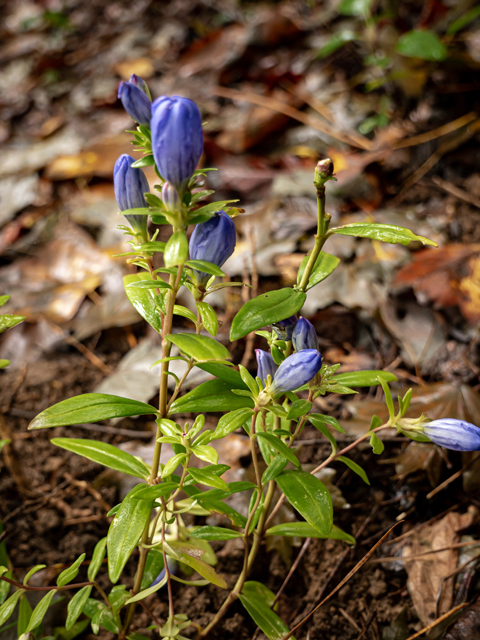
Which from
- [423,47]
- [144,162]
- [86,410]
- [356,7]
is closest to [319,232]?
[144,162]

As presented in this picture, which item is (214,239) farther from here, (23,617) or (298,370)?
(23,617)

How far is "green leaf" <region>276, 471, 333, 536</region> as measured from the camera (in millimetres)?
1005

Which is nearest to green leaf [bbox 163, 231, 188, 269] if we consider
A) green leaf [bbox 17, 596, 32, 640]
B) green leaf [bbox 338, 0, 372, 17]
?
green leaf [bbox 17, 596, 32, 640]

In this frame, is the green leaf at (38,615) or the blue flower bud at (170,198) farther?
the green leaf at (38,615)

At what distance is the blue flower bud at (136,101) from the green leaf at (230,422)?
0.61 metres

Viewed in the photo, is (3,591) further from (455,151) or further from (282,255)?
(455,151)

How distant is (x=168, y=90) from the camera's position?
182 inches

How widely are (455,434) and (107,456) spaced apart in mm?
798

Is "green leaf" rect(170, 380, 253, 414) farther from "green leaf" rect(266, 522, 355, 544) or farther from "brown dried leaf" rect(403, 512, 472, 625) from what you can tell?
"brown dried leaf" rect(403, 512, 472, 625)

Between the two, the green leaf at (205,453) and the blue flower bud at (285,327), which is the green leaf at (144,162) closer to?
the blue flower bud at (285,327)

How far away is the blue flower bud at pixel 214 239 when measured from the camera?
96 cm

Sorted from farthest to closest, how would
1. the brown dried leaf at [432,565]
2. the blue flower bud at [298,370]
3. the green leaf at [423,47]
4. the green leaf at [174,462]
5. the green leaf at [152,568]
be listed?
the green leaf at [423,47] < the brown dried leaf at [432,565] < the green leaf at [152,568] < the green leaf at [174,462] < the blue flower bud at [298,370]

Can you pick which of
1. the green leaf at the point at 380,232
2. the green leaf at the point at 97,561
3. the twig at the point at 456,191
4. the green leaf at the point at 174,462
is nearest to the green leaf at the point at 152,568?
the green leaf at the point at 97,561

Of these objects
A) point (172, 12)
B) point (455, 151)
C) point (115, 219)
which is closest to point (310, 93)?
point (455, 151)
